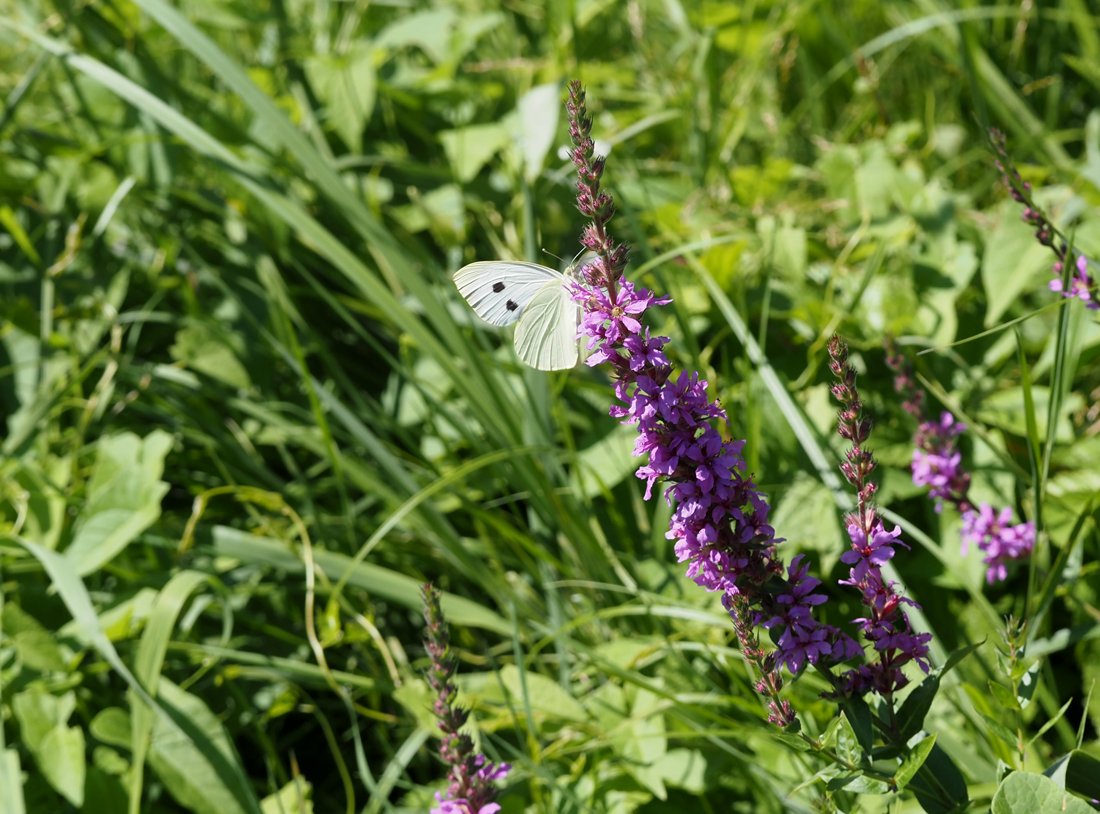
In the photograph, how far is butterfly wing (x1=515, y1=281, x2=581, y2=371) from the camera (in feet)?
4.87

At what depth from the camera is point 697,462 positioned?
1.14 meters

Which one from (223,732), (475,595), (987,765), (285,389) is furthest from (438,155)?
(987,765)

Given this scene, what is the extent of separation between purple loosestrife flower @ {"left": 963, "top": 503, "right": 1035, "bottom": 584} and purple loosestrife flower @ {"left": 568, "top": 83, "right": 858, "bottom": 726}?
885mm

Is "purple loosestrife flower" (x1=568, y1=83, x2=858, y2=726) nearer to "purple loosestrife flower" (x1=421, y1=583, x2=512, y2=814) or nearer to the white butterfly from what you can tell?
the white butterfly

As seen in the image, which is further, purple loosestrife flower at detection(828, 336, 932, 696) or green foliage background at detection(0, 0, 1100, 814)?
green foliage background at detection(0, 0, 1100, 814)

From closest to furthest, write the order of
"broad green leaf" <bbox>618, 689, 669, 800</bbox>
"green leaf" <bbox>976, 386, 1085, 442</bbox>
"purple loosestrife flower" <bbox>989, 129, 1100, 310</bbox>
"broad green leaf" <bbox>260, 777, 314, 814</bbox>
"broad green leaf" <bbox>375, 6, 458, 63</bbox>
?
"purple loosestrife flower" <bbox>989, 129, 1100, 310</bbox> → "broad green leaf" <bbox>618, 689, 669, 800</bbox> → "broad green leaf" <bbox>260, 777, 314, 814</bbox> → "green leaf" <bbox>976, 386, 1085, 442</bbox> → "broad green leaf" <bbox>375, 6, 458, 63</bbox>

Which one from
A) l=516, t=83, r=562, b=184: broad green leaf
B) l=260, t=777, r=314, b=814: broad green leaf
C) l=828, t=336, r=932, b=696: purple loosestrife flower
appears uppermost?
l=516, t=83, r=562, b=184: broad green leaf

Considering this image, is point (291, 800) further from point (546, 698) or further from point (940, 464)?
point (940, 464)

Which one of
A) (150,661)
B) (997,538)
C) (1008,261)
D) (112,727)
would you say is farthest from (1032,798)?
(112,727)

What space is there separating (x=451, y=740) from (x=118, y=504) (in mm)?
1285

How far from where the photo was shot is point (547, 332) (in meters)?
1.55

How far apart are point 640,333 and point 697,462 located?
0.50 ft

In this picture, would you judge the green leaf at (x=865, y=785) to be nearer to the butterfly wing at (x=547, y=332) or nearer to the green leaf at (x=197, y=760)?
the butterfly wing at (x=547, y=332)

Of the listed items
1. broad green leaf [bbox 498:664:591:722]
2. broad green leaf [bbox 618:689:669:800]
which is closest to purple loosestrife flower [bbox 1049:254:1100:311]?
broad green leaf [bbox 618:689:669:800]
